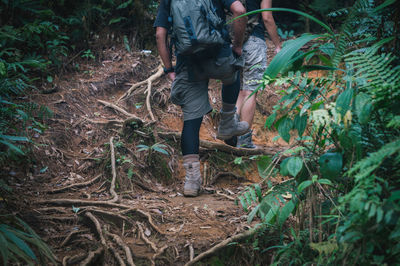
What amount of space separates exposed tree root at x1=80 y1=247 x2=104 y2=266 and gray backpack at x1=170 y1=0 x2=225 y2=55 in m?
1.81

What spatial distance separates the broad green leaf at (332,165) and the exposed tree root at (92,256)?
1.50 metres

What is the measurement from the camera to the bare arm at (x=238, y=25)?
325cm

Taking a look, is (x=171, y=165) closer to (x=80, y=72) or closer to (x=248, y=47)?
(x=248, y=47)

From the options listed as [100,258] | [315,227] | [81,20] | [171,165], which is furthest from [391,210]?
[81,20]

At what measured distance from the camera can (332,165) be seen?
67.7 inches

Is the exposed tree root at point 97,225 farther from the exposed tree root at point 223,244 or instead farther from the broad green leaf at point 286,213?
the broad green leaf at point 286,213

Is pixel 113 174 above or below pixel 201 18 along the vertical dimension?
below

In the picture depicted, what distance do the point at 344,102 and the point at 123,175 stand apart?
2.61 metres

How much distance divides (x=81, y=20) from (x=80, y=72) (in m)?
0.95

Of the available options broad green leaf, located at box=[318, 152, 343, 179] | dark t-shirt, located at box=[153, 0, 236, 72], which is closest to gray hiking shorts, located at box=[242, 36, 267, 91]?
dark t-shirt, located at box=[153, 0, 236, 72]

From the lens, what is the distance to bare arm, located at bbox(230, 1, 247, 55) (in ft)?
10.7

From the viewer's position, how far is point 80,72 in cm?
550

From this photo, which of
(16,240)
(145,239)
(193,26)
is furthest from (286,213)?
(193,26)

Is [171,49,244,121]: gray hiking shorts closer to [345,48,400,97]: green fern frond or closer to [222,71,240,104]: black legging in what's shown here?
[222,71,240,104]: black legging
